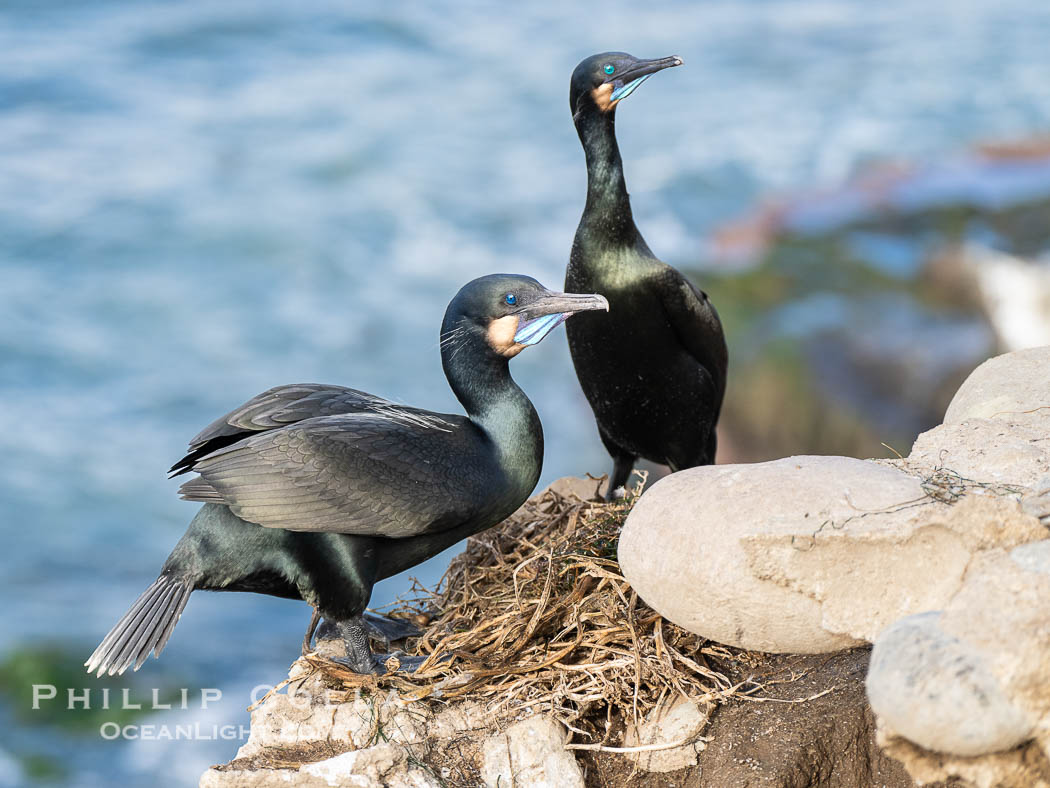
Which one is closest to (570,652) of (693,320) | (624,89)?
(693,320)

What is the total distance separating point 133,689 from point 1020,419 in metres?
6.37

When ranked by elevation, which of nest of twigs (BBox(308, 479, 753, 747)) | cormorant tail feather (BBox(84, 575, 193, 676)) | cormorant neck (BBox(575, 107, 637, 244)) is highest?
cormorant neck (BBox(575, 107, 637, 244))

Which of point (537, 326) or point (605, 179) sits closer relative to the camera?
point (537, 326)

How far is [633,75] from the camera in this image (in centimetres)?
457

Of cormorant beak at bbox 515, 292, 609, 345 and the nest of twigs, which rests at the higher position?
cormorant beak at bbox 515, 292, 609, 345

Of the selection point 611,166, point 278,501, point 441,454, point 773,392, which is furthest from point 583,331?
point 773,392

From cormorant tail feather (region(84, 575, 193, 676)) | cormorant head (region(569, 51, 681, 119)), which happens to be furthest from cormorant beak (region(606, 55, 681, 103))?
cormorant tail feather (region(84, 575, 193, 676))

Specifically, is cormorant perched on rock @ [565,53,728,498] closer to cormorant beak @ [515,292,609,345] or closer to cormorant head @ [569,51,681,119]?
cormorant head @ [569,51,681,119]

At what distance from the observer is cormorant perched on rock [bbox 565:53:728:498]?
467 cm

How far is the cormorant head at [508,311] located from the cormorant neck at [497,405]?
0.03 meters

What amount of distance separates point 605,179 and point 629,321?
0.56 m

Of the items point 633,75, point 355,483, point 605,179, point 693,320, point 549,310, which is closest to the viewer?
point 355,483

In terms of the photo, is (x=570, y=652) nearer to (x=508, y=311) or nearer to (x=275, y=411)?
(x=508, y=311)

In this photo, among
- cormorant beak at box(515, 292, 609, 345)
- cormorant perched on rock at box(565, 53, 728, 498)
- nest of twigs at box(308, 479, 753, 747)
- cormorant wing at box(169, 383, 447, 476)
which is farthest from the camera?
cormorant perched on rock at box(565, 53, 728, 498)
